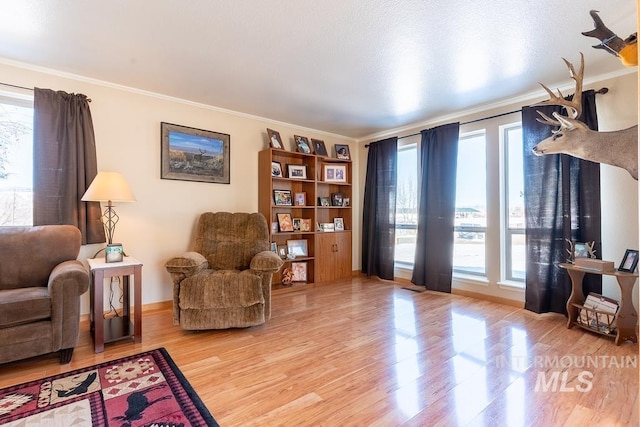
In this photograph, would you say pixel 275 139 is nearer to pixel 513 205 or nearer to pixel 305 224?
pixel 305 224

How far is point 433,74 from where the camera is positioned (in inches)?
108

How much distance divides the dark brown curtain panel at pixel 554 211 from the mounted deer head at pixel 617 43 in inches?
50.1

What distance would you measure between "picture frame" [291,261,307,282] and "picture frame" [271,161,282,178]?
1.25 m

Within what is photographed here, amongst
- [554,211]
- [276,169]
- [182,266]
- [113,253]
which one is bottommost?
[182,266]

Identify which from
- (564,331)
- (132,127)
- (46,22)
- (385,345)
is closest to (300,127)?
(132,127)

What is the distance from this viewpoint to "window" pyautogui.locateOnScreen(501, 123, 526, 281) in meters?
3.37

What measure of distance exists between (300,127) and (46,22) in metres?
2.87

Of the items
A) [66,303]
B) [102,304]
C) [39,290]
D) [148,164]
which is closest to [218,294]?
[102,304]

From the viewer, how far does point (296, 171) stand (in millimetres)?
4297

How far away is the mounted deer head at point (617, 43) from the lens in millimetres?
1655

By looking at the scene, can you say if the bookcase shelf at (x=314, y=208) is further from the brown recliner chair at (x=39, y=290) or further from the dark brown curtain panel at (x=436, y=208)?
the brown recliner chair at (x=39, y=290)

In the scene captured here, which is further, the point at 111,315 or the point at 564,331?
the point at 111,315

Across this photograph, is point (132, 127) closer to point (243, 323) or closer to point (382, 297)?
point (243, 323)

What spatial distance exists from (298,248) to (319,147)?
1.54 m
